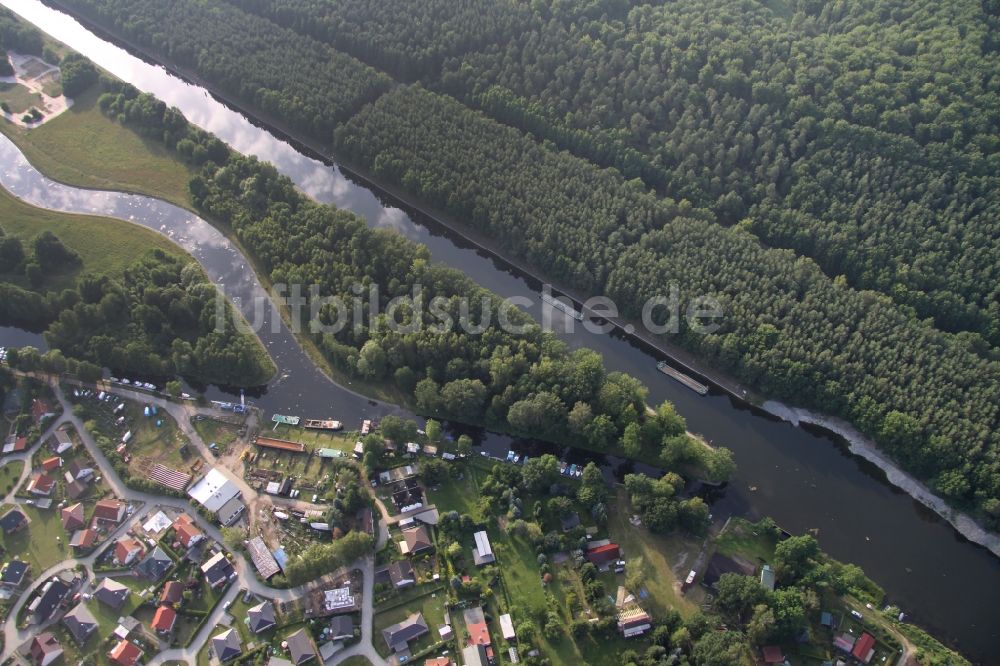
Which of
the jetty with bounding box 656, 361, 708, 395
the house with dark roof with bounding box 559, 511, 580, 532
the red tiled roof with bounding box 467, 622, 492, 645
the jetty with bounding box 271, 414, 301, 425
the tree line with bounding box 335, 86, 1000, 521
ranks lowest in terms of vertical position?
the red tiled roof with bounding box 467, 622, 492, 645

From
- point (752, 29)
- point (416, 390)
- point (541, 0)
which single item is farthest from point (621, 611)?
point (541, 0)

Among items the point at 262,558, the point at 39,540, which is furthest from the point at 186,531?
the point at 39,540

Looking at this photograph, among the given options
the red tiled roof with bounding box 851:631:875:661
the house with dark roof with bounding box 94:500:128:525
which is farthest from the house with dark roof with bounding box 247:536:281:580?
the red tiled roof with bounding box 851:631:875:661

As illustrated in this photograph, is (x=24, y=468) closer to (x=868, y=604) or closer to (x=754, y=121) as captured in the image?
(x=868, y=604)

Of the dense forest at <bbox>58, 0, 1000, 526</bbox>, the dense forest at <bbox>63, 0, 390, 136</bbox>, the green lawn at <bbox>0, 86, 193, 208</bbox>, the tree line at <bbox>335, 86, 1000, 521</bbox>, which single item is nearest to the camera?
the tree line at <bbox>335, 86, 1000, 521</bbox>

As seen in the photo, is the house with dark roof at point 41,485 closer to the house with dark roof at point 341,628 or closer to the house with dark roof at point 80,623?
the house with dark roof at point 80,623

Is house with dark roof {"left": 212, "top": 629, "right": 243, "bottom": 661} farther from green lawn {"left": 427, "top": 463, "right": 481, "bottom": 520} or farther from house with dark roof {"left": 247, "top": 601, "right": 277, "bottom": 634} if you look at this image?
green lawn {"left": 427, "top": 463, "right": 481, "bottom": 520}
